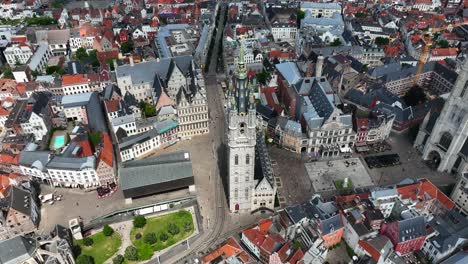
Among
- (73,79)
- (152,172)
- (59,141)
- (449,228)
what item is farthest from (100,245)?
(449,228)

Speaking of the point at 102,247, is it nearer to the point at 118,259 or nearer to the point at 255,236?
the point at 118,259

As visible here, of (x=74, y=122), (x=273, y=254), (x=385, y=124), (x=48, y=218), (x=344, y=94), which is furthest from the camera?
(x=344, y=94)

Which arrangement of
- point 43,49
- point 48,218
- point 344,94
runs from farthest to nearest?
point 43,49, point 344,94, point 48,218

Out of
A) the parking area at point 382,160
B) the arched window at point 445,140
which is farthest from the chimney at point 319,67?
the arched window at point 445,140

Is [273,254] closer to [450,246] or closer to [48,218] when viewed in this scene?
[450,246]

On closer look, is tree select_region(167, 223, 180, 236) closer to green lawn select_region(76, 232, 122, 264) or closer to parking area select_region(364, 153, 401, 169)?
green lawn select_region(76, 232, 122, 264)

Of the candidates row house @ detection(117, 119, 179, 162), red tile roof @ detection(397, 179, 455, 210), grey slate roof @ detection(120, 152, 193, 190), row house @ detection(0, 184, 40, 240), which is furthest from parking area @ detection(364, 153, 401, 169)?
row house @ detection(0, 184, 40, 240)

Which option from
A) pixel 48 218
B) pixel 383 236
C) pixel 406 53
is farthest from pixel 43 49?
pixel 406 53
